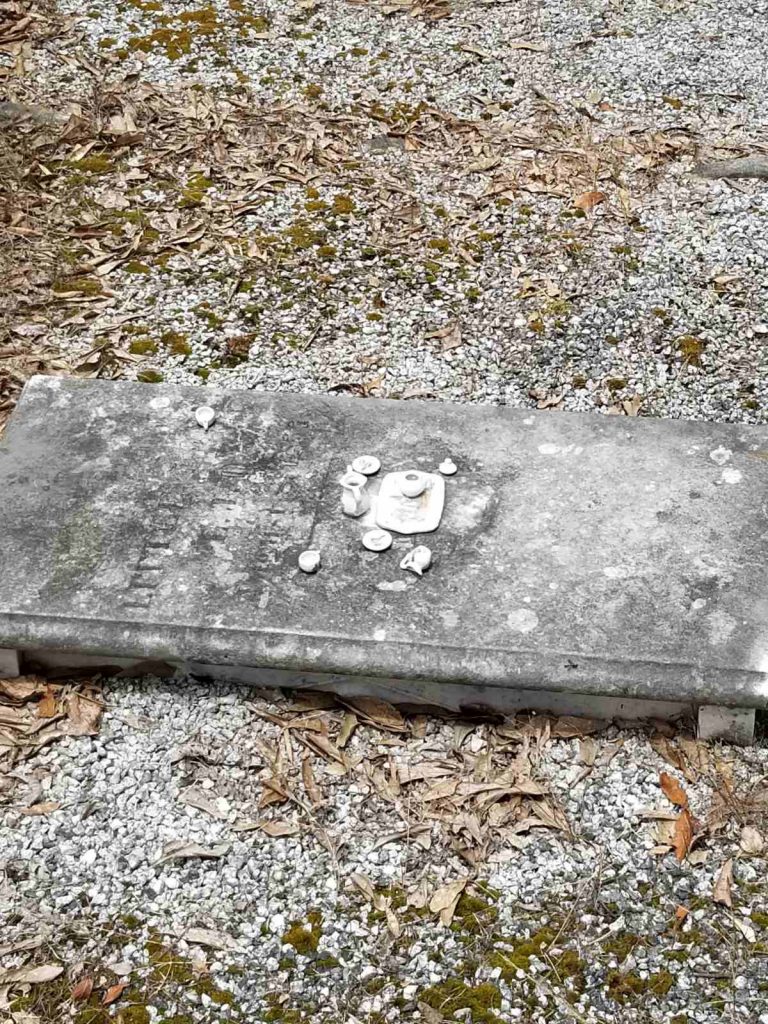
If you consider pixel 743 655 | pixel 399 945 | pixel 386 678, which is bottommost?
pixel 399 945

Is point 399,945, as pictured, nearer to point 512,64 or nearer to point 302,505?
point 302,505

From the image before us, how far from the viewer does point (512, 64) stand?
6832 millimetres

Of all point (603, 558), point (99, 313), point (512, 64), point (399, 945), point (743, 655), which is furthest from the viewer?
point (512, 64)

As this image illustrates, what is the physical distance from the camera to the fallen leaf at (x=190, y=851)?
3.32 meters

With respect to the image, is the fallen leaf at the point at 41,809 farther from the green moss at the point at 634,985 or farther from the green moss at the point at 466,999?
the green moss at the point at 634,985

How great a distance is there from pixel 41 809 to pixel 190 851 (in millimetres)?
469

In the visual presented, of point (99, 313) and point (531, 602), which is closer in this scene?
point (531, 602)

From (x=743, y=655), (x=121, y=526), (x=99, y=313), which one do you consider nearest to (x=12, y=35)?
(x=99, y=313)

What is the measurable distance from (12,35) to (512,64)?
2936 mm

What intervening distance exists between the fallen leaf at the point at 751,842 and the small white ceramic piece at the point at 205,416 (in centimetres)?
217

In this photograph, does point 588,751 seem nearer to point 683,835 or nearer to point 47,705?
point 683,835

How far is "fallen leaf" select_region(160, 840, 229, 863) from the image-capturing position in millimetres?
3320

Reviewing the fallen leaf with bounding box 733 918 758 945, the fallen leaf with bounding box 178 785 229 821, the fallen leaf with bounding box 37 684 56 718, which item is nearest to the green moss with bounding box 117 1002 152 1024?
the fallen leaf with bounding box 178 785 229 821

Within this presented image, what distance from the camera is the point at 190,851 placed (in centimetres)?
332
